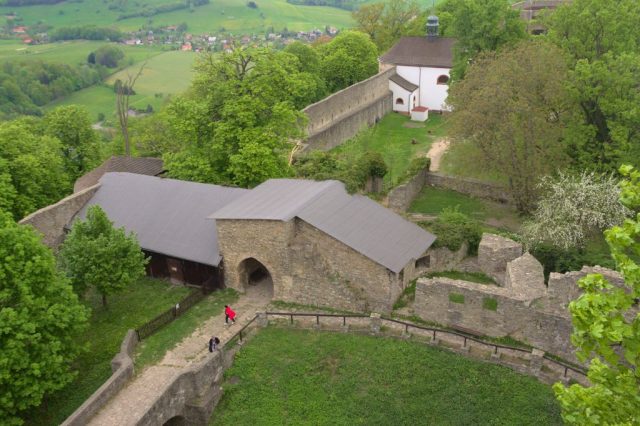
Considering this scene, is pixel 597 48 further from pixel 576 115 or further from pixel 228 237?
pixel 228 237

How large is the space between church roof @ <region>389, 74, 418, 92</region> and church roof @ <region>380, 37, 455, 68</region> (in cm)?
144

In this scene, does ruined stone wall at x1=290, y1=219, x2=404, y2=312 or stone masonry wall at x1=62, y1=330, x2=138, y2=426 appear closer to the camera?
stone masonry wall at x1=62, y1=330, x2=138, y2=426

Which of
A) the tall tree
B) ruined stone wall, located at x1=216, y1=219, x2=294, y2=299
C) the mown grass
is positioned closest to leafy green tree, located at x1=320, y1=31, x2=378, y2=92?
the tall tree

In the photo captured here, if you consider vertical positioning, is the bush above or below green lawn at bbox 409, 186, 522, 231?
above

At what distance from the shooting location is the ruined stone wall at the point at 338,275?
22016 millimetres

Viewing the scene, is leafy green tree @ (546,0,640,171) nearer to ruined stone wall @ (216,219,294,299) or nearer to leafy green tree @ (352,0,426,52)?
ruined stone wall @ (216,219,294,299)

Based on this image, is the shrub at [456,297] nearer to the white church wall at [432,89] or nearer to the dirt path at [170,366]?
the dirt path at [170,366]

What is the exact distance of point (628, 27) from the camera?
99.7 feet

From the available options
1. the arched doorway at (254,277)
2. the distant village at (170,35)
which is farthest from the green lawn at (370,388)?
the distant village at (170,35)

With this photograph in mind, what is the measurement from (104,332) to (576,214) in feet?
66.4

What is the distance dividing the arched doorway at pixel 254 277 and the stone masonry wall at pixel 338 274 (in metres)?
2.04

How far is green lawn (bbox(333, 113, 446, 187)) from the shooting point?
40.2 meters

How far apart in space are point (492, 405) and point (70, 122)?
103ft

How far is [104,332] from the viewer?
22.5 meters
